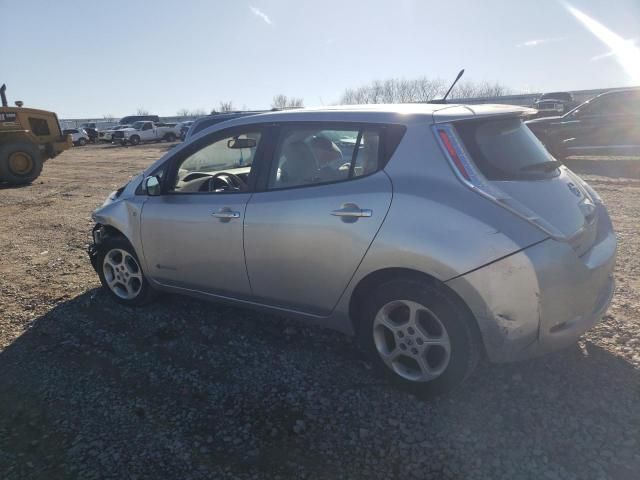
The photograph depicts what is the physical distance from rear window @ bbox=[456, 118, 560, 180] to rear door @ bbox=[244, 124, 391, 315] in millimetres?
540

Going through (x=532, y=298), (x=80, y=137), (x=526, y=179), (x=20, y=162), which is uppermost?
(x=526, y=179)

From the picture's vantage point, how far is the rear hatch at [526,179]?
8.15ft

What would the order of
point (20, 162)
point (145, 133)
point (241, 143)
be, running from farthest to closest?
1. point (145, 133)
2. point (20, 162)
3. point (241, 143)

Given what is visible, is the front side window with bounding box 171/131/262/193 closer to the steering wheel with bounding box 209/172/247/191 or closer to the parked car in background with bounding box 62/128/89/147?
the steering wheel with bounding box 209/172/247/191

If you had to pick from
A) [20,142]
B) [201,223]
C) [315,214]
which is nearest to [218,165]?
[201,223]

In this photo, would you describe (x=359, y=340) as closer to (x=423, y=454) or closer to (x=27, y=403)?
(x=423, y=454)

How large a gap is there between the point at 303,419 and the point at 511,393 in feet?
4.27

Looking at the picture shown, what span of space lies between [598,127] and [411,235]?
467 inches

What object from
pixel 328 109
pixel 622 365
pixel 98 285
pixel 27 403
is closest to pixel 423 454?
pixel 622 365

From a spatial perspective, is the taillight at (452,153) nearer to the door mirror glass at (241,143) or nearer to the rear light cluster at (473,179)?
the rear light cluster at (473,179)

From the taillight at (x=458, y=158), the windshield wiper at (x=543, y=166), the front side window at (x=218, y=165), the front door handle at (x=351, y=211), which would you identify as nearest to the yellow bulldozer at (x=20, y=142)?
the front side window at (x=218, y=165)

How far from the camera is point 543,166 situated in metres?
2.81

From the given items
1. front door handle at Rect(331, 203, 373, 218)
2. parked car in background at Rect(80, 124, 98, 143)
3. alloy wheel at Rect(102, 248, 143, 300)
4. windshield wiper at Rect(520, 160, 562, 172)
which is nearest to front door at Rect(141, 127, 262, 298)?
alloy wheel at Rect(102, 248, 143, 300)

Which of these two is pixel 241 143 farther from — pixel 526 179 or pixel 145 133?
pixel 145 133
